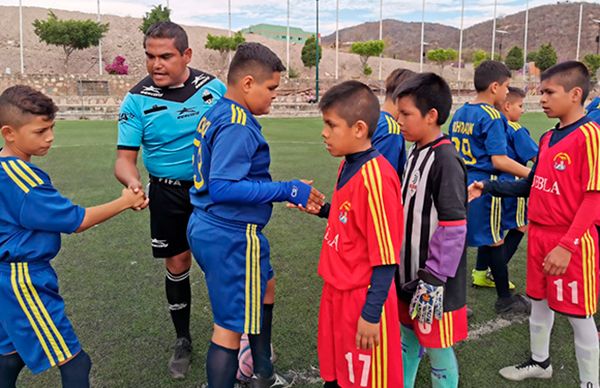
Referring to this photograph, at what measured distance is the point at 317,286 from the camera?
4.96 metres

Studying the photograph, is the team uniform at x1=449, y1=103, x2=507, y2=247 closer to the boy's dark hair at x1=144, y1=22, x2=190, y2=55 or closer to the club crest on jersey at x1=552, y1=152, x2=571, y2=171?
the club crest on jersey at x1=552, y1=152, x2=571, y2=171

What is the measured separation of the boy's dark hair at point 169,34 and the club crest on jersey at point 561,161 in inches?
99.5

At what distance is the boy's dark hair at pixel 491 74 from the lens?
4148 mm

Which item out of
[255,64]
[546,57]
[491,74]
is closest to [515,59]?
[546,57]

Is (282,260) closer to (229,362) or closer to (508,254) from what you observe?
(508,254)

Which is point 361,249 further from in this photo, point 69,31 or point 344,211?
point 69,31

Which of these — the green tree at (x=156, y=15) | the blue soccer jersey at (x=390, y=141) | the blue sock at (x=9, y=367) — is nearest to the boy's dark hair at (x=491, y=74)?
the blue soccer jersey at (x=390, y=141)

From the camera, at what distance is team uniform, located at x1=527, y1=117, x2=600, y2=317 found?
2.88 metres

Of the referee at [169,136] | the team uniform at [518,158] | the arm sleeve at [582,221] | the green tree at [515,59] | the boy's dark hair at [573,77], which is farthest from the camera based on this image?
the green tree at [515,59]

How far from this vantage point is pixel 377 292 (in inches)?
87.8

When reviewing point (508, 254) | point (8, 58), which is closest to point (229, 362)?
point (508, 254)

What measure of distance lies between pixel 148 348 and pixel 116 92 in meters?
50.7

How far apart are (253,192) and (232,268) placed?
47cm

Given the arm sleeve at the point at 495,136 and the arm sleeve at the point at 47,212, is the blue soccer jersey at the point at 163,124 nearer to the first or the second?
the arm sleeve at the point at 47,212
